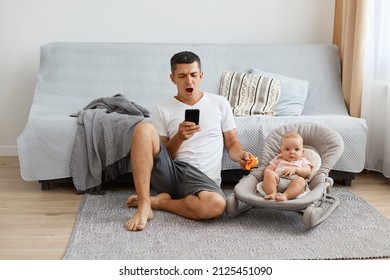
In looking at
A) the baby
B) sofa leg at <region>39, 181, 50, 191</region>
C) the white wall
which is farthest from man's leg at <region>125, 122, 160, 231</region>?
the white wall

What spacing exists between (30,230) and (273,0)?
262cm

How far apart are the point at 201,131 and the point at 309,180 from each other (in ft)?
1.95

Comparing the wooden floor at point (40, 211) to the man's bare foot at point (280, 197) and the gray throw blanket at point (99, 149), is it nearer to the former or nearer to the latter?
the gray throw blanket at point (99, 149)

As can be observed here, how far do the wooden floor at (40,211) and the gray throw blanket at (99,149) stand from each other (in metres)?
0.12

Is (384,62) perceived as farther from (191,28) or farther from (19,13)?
(19,13)

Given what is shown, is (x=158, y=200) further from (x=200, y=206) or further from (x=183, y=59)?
(x=183, y=59)

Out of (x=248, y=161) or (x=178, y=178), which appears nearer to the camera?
(x=248, y=161)


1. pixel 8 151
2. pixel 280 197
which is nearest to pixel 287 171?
pixel 280 197

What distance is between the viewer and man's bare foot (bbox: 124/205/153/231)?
2.98 m

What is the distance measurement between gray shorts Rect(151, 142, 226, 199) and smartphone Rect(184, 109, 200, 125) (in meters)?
0.23

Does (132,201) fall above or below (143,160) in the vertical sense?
below

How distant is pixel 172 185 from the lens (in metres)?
3.26

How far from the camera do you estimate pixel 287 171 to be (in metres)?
3.18

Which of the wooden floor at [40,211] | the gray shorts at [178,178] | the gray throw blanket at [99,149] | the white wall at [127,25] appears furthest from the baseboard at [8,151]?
the gray shorts at [178,178]
